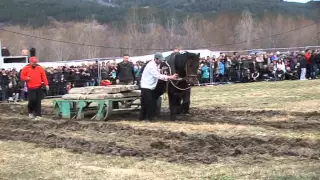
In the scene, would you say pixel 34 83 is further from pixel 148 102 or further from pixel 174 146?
pixel 174 146

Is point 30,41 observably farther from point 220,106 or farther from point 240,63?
point 220,106

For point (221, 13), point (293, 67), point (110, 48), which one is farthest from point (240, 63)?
point (221, 13)

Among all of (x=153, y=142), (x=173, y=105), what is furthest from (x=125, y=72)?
(x=153, y=142)

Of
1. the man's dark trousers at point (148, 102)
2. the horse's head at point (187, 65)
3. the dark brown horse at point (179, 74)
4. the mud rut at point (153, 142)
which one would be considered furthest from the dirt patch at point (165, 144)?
the horse's head at point (187, 65)

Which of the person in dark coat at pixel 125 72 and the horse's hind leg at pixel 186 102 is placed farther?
the person in dark coat at pixel 125 72

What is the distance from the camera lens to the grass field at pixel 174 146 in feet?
25.7

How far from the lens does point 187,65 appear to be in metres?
13.4

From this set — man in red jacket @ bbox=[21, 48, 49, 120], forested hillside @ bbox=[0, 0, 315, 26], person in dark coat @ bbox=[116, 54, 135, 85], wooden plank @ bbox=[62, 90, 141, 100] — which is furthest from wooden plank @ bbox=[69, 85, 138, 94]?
forested hillside @ bbox=[0, 0, 315, 26]

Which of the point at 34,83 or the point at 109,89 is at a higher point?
the point at 34,83

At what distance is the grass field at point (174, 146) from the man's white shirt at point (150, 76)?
964 millimetres

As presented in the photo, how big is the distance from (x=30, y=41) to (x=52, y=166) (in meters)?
87.4

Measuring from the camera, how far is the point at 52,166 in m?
8.53

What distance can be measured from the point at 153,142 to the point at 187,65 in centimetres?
364

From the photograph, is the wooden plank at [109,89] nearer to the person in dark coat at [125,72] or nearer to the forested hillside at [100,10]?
the person in dark coat at [125,72]
